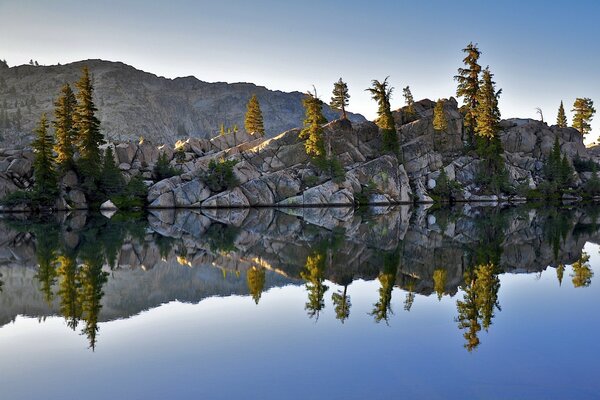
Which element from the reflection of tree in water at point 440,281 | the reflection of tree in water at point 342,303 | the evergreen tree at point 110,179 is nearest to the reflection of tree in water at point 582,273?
the reflection of tree in water at point 440,281

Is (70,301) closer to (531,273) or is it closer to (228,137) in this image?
(531,273)

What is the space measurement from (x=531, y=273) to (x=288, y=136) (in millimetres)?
72221

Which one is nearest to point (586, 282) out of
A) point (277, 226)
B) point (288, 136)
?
point (277, 226)

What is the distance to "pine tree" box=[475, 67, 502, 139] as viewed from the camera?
95.2m

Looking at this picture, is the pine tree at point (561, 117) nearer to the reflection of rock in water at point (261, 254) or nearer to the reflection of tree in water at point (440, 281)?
the reflection of rock in water at point (261, 254)

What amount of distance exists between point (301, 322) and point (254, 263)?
1038 centimetres

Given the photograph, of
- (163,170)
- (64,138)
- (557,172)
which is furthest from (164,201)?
(557,172)

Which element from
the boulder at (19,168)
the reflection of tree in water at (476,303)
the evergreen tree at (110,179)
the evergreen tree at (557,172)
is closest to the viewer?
the reflection of tree in water at (476,303)

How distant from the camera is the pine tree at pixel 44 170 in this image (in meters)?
64.8

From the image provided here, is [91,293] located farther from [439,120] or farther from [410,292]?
[439,120]

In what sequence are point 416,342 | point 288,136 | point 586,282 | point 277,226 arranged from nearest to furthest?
point 416,342 < point 586,282 < point 277,226 < point 288,136

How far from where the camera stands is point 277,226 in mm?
43625

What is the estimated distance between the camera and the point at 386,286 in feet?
60.3

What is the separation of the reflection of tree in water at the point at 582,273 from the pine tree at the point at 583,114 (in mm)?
122589
